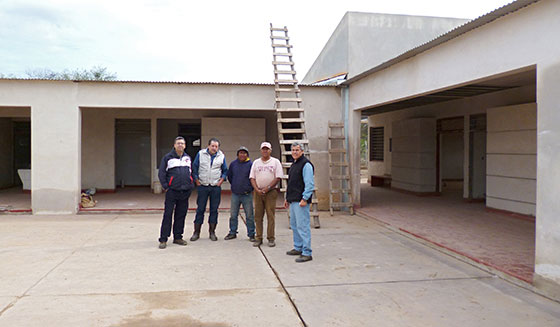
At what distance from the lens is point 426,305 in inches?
178

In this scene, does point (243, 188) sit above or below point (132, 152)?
below

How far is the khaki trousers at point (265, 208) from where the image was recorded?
712cm

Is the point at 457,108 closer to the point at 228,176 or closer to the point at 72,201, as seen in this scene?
the point at 228,176

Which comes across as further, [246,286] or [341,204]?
[341,204]

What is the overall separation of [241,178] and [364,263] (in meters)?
2.50

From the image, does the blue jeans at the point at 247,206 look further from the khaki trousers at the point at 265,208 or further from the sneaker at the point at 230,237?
the sneaker at the point at 230,237

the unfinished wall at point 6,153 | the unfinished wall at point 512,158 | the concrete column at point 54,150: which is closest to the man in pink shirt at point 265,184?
the concrete column at point 54,150

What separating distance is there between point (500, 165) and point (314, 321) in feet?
26.9

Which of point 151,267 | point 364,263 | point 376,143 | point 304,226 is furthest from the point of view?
point 376,143

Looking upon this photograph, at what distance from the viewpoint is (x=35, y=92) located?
1024cm

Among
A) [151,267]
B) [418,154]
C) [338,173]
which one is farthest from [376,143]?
[151,267]

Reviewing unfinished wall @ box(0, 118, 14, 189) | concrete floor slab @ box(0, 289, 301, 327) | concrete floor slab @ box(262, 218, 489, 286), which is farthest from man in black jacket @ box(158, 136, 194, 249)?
unfinished wall @ box(0, 118, 14, 189)

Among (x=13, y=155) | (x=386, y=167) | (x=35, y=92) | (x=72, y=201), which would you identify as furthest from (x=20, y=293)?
(x=386, y=167)

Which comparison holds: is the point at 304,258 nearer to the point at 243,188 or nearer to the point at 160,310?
the point at 243,188
